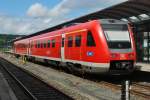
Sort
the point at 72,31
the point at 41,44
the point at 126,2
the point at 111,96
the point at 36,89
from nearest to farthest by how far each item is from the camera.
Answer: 1. the point at 111,96
2. the point at 36,89
3. the point at 126,2
4. the point at 72,31
5. the point at 41,44

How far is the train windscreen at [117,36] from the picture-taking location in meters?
18.0

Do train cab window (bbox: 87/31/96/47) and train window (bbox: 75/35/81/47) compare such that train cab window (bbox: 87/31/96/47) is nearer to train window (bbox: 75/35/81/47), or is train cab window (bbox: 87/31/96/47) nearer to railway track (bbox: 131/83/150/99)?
train window (bbox: 75/35/81/47)

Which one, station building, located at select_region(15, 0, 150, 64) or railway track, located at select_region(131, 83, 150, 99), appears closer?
railway track, located at select_region(131, 83, 150, 99)

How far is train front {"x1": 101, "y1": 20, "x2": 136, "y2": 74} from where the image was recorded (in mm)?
17781

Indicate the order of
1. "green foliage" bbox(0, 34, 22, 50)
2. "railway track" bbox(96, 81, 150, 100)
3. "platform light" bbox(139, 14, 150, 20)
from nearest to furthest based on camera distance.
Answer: "railway track" bbox(96, 81, 150, 100) → "platform light" bbox(139, 14, 150, 20) → "green foliage" bbox(0, 34, 22, 50)

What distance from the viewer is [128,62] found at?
18062 mm

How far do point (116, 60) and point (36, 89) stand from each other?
4.00 m

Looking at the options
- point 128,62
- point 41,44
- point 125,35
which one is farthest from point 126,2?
point 41,44

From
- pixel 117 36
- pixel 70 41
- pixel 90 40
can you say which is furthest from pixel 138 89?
pixel 70 41

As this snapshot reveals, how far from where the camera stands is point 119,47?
18.0 metres

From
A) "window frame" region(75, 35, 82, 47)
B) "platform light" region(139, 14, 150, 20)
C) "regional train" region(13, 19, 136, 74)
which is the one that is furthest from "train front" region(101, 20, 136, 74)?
"platform light" region(139, 14, 150, 20)

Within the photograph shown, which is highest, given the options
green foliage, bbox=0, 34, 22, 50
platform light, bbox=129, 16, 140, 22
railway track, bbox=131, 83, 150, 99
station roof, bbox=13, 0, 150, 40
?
green foliage, bbox=0, 34, 22, 50

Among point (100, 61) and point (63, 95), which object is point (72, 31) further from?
point (63, 95)

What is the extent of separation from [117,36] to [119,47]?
1.97ft
